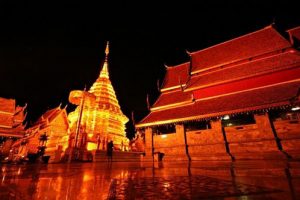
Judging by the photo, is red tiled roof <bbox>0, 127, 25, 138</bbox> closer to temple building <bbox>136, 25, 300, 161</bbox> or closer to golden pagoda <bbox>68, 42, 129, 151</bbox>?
golden pagoda <bbox>68, 42, 129, 151</bbox>

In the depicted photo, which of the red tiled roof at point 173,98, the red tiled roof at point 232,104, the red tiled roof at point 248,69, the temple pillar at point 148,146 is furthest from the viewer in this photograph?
the red tiled roof at point 173,98

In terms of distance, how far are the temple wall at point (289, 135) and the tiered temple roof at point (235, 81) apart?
1851mm

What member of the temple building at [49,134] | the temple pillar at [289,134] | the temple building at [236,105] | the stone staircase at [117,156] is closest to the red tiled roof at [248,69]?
the temple building at [236,105]

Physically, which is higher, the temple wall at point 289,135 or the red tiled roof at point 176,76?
the red tiled roof at point 176,76

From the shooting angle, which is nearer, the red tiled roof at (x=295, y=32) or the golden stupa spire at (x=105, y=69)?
the red tiled roof at (x=295, y=32)

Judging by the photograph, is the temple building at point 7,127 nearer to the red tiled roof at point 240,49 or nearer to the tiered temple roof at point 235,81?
the tiered temple roof at point 235,81

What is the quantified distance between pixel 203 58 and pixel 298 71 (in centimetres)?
852

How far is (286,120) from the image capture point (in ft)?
37.3

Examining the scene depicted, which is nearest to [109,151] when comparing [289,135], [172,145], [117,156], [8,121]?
[117,156]

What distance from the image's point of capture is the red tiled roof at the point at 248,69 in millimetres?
12555

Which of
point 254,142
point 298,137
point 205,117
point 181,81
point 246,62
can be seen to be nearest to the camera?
point 298,137

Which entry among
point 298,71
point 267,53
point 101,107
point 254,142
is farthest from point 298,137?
point 101,107

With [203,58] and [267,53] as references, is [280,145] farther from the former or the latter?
[203,58]

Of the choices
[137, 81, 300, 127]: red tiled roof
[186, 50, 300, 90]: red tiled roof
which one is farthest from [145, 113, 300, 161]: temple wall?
[186, 50, 300, 90]: red tiled roof
